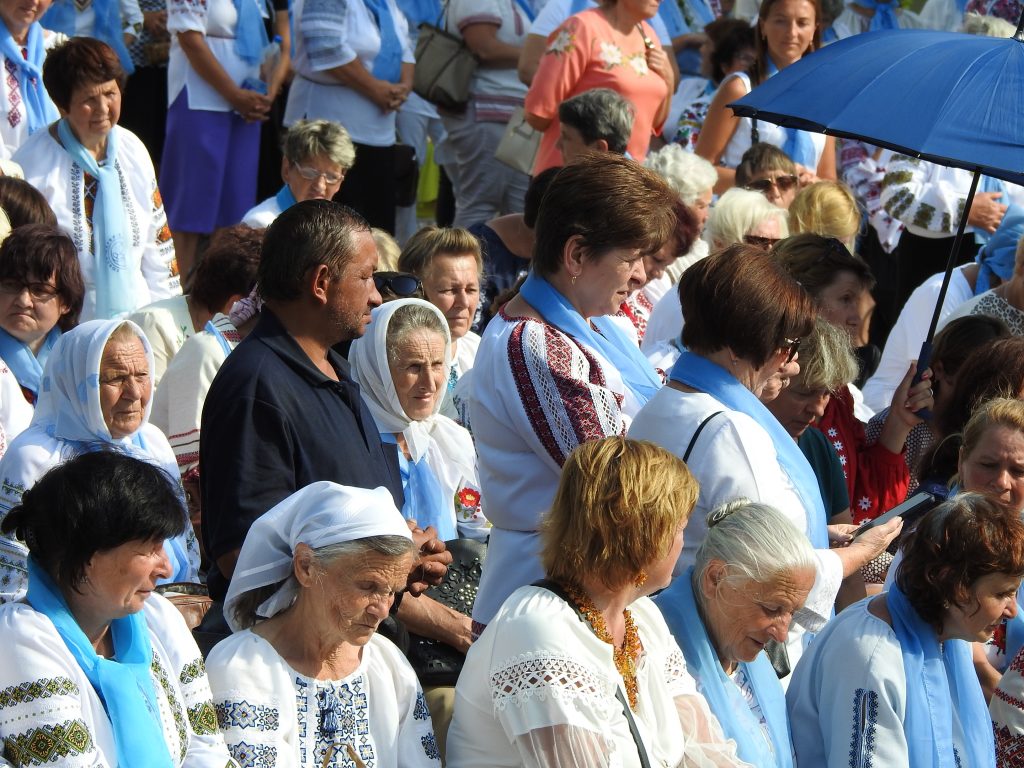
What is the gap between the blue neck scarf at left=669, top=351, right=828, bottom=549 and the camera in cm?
390

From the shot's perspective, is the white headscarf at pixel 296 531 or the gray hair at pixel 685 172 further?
the gray hair at pixel 685 172

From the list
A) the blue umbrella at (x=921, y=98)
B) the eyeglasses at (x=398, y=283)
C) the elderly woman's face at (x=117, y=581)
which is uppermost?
the blue umbrella at (x=921, y=98)

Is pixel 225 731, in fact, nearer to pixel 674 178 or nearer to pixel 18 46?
pixel 674 178

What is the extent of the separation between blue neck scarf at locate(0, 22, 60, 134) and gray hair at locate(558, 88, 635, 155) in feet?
8.35

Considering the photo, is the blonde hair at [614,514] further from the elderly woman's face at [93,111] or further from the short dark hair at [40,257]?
the elderly woman's face at [93,111]

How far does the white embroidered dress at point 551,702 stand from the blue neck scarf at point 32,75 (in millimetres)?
5108

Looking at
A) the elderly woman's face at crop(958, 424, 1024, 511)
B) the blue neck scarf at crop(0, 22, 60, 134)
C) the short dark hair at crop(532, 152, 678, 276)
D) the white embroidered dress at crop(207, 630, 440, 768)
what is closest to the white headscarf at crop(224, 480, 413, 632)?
the white embroidered dress at crop(207, 630, 440, 768)

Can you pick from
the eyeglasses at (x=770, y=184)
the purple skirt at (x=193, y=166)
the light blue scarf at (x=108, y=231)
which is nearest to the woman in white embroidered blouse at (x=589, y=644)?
the light blue scarf at (x=108, y=231)

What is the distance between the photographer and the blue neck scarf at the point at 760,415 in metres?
3.90

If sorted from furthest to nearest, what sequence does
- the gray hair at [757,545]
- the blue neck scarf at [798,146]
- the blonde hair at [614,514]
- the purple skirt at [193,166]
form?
the purple skirt at [193,166] → the blue neck scarf at [798,146] → the gray hair at [757,545] → the blonde hair at [614,514]

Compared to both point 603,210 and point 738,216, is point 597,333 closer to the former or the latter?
point 603,210

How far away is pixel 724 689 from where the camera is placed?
12.3 feet

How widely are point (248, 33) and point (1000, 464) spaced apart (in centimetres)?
563

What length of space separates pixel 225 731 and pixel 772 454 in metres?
1.46
